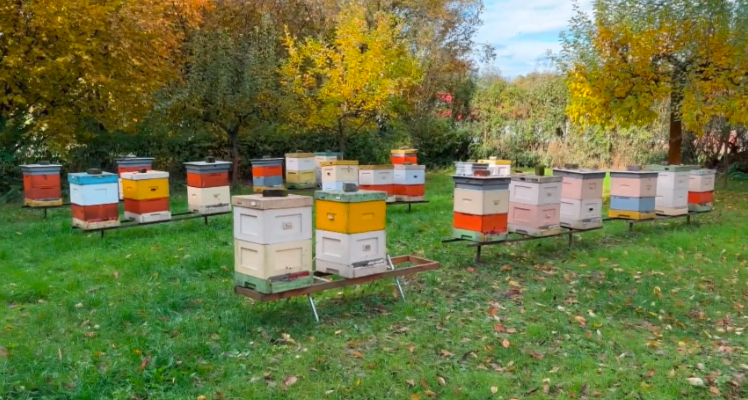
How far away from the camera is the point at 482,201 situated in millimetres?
6961

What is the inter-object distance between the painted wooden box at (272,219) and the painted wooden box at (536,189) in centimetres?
353

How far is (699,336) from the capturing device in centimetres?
547

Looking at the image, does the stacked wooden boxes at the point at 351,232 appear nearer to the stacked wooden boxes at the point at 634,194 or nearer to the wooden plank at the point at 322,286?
the wooden plank at the point at 322,286

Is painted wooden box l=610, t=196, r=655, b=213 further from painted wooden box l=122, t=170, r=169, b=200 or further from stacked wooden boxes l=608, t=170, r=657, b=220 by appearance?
painted wooden box l=122, t=170, r=169, b=200

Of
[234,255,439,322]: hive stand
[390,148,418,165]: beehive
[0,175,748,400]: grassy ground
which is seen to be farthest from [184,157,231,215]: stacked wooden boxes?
[390,148,418,165]: beehive

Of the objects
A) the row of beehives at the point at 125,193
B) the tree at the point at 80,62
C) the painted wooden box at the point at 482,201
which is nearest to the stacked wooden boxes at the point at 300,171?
the tree at the point at 80,62

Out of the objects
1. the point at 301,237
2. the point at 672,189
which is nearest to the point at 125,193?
the point at 301,237

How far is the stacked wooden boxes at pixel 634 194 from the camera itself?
9.05 metres

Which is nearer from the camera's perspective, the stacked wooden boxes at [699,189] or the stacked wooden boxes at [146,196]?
the stacked wooden boxes at [146,196]

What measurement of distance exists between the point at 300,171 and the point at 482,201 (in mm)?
7371

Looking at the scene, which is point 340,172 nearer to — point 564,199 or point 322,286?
point 564,199

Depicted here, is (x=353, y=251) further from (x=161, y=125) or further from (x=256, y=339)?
(x=161, y=125)

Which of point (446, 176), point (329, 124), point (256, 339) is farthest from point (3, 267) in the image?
point (446, 176)

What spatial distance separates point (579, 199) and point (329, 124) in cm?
971
